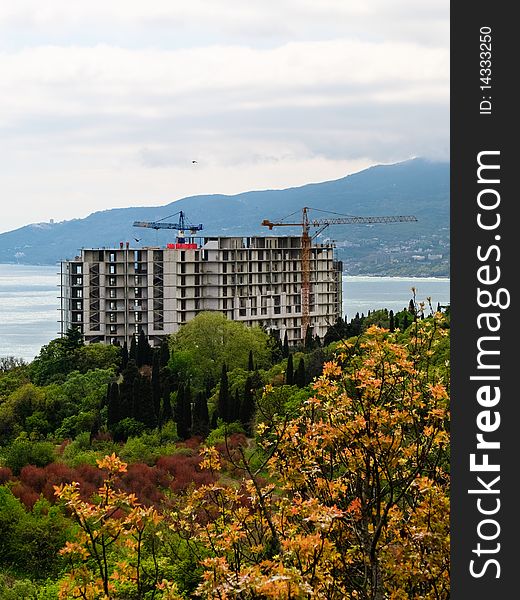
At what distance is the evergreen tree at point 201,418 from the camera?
1195 inches

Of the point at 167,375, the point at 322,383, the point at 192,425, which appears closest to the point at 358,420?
the point at 322,383

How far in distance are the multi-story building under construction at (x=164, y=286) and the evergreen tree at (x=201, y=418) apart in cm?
3198

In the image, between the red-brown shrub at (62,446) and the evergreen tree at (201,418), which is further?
the evergreen tree at (201,418)

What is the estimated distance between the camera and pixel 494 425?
4.67m

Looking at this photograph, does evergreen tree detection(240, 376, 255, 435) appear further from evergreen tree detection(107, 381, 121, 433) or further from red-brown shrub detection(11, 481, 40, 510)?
red-brown shrub detection(11, 481, 40, 510)

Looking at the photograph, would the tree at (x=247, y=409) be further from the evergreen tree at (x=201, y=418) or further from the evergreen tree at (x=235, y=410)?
the evergreen tree at (x=201, y=418)

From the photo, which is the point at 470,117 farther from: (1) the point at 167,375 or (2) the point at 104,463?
(1) the point at 167,375

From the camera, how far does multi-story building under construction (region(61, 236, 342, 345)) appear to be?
213ft

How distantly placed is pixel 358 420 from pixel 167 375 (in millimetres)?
33025

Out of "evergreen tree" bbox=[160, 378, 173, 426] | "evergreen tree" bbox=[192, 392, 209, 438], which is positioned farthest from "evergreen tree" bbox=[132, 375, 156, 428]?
"evergreen tree" bbox=[192, 392, 209, 438]

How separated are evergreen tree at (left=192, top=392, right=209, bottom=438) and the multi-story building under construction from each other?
31980 millimetres

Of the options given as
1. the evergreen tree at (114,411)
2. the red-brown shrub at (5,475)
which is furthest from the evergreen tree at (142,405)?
the red-brown shrub at (5,475)

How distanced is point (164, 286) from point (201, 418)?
34.7 meters

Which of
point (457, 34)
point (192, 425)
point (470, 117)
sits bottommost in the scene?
point (192, 425)
